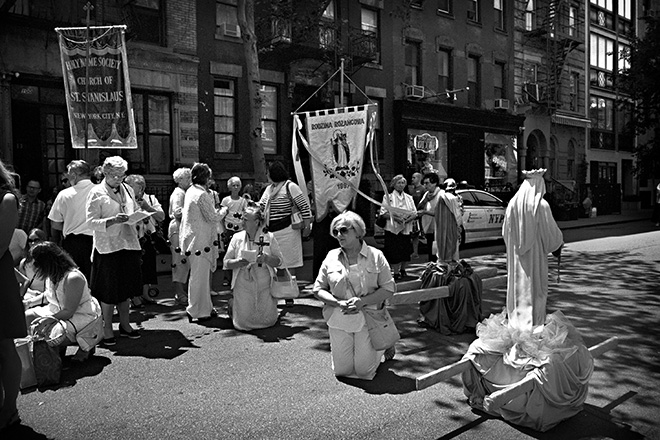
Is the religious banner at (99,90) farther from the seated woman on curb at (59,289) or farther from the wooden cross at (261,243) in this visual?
the seated woman on curb at (59,289)

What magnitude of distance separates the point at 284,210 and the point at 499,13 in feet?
76.3

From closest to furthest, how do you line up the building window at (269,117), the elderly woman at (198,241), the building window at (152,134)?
the elderly woman at (198,241)
the building window at (152,134)
the building window at (269,117)

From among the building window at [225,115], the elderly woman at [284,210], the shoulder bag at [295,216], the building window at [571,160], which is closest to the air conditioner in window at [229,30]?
the building window at [225,115]

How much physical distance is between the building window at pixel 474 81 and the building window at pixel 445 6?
2296mm

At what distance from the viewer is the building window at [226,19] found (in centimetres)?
1725

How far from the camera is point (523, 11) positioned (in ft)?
91.0

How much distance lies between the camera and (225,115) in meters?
17.5

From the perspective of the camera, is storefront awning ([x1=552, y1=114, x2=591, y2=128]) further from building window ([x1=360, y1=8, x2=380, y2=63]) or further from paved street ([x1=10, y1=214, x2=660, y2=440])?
paved street ([x1=10, y1=214, x2=660, y2=440])

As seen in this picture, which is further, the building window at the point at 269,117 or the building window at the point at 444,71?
the building window at the point at 444,71

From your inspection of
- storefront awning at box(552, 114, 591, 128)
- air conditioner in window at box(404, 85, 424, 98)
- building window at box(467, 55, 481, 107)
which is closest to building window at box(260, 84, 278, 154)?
air conditioner in window at box(404, 85, 424, 98)

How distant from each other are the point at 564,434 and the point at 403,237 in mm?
6168

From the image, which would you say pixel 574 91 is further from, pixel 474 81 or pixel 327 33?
pixel 327 33

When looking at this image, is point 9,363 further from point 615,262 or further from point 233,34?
point 233,34

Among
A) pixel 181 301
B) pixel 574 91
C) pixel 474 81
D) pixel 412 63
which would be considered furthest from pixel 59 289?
pixel 574 91
